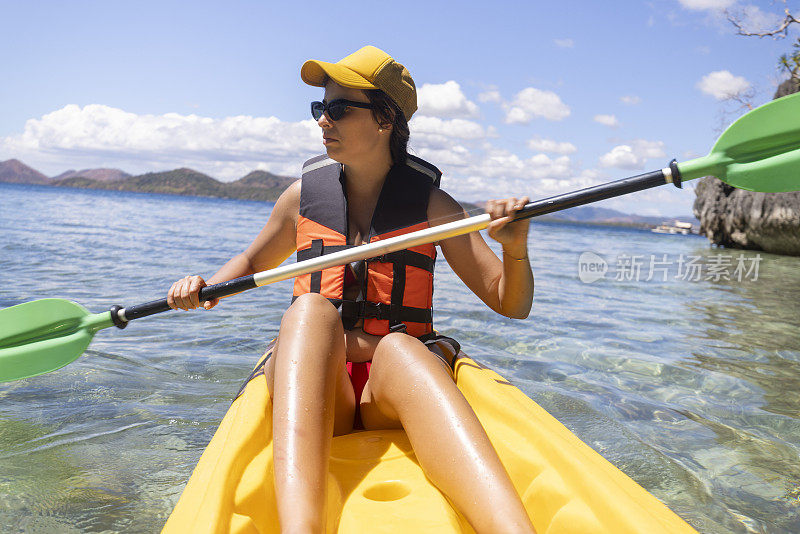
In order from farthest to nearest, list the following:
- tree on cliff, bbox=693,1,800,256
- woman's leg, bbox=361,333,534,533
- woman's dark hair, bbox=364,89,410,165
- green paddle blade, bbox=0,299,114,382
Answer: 1. tree on cliff, bbox=693,1,800,256
2. green paddle blade, bbox=0,299,114,382
3. woman's dark hair, bbox=364,89,410,165
4. woman's leg, bbox=361,333,534,533

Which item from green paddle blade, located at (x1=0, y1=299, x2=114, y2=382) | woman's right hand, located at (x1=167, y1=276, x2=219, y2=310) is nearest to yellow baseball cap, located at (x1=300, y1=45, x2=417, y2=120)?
woman's right hand, located at (x1=167, y1=276, x2=219, y2=310)

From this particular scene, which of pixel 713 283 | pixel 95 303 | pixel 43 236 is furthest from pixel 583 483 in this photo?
pixel 43 236

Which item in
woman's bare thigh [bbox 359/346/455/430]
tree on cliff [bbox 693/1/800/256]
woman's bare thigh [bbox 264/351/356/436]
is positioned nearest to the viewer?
Result: woman's bare thigh [bbox 264/351/356/436]

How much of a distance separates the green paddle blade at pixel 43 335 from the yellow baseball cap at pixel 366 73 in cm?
134

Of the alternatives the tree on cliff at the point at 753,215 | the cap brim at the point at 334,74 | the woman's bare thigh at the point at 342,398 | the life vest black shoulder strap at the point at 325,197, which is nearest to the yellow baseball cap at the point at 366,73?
the cap brim at the point at 334,74

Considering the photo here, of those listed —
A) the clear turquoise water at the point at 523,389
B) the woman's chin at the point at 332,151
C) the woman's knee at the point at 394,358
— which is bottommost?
the clear turquoise water at the point at 523,389

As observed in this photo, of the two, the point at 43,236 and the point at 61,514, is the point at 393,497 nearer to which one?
the point at 61,514

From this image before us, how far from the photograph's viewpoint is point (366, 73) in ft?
5.97

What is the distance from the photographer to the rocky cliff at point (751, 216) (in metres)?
14.0

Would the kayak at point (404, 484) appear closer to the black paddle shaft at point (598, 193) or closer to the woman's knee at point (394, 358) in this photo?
the woman's knee at point (394, 358)

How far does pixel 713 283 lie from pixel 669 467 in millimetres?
7807

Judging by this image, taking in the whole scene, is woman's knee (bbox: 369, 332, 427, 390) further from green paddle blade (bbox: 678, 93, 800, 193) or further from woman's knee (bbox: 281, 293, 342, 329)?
green paddle blade (bbox: 678, 93, 800, 193)

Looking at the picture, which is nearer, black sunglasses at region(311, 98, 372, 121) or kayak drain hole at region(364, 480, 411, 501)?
kayak drain hole at region(364, 480, 411, 501)

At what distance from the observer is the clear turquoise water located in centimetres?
207
